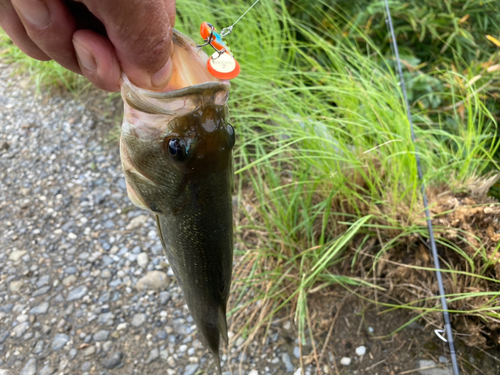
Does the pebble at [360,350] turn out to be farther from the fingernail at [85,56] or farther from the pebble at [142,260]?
the fingernail at [85,56]

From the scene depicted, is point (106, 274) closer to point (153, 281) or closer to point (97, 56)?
point (153, 281)

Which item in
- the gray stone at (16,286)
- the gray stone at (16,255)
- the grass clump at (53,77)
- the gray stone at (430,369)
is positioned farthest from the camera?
the grass clump at (53,77)

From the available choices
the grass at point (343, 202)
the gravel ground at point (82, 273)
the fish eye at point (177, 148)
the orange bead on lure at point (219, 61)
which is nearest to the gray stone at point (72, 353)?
the gravel ground at point (82, 273)

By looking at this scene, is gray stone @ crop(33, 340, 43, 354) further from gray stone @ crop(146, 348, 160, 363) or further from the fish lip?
the fish lip

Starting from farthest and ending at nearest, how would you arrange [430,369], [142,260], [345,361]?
[142,260] → [345,361] → [430,369]

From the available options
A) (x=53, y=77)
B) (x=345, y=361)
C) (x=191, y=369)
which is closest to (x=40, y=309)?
(x=191, y=369)

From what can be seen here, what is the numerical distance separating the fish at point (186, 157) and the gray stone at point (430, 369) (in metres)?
1.28

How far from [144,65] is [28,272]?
233 cm

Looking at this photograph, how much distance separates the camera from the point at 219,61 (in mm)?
1072

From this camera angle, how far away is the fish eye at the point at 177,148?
3.56ft

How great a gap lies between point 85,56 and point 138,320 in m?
1.82

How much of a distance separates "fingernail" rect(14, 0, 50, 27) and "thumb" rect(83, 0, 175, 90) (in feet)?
0.60

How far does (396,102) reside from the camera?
225 cm

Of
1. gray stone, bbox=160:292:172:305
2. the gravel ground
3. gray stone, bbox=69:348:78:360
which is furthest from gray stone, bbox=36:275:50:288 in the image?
gray stone, bbox=160:292:172:305
